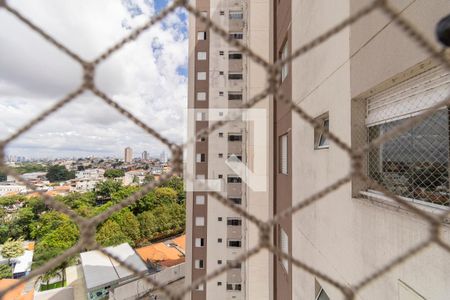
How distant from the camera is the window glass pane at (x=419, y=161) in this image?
32.2 inches

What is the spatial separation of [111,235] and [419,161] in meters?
15.7

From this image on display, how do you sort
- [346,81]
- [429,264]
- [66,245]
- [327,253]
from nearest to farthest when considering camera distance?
1. [429,264]
2. [346,81]
3. [327,253]
4. [66,245]

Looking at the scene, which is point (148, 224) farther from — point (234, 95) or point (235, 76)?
point (235, 76)

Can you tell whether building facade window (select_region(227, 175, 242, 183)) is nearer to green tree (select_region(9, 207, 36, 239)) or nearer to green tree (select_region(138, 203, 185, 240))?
green tree (select_region(138, 203, 185, 240))

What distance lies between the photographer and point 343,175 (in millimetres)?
1436

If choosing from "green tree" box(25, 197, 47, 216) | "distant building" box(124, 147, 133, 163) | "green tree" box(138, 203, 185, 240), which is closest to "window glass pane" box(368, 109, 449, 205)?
"distant building" box(124, 147, 133, 163)

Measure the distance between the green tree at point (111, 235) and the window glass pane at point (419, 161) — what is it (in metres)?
14.8

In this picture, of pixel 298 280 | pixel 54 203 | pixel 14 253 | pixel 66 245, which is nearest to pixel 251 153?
pixel 298 280

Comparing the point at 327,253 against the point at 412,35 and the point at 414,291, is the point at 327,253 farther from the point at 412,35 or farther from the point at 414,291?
the point at 412,35

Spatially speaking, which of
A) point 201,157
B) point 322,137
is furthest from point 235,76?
point 322,137

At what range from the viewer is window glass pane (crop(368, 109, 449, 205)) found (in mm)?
818

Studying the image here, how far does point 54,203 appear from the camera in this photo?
516 millimetres

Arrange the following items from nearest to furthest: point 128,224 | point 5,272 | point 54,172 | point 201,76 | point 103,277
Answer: point 54,172
point 201,76
point 103,277
point 5,272
point 128,224

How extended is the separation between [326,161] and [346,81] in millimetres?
556
